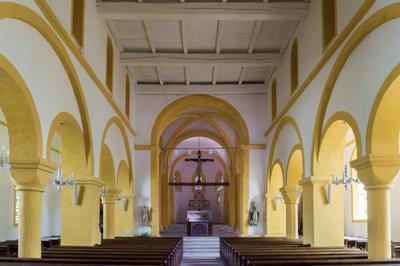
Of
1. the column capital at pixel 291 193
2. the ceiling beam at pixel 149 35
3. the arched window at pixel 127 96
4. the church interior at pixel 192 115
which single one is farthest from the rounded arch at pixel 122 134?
the column capital at pixel 291 193

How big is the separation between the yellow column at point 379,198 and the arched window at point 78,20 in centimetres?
656

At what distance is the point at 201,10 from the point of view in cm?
1459

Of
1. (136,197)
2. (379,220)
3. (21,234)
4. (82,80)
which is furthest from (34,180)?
(136,197)

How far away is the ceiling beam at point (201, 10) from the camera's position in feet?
47.6

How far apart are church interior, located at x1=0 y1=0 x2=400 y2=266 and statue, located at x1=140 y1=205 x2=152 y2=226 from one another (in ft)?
0.14

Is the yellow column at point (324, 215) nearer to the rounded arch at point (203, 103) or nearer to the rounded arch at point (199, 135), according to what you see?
the rounded arch at point (203, 103)

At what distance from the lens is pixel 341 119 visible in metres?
11.7

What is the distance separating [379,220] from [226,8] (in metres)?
6.99

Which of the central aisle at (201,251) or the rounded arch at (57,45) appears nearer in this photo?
the rounded arch at (57,45)

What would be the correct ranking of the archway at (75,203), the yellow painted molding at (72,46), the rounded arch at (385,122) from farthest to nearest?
the archway at (75,203), the yellow painted molding at (72,46), the rounded arch at (385,122)

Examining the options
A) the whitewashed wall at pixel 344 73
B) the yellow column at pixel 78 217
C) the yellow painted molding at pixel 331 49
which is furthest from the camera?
the yellow column at pixel 78 217

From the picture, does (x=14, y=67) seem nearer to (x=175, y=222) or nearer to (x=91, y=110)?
(x=91, y=110)

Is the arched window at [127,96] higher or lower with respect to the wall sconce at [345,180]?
higher

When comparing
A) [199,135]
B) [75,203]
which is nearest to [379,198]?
[75,203]
